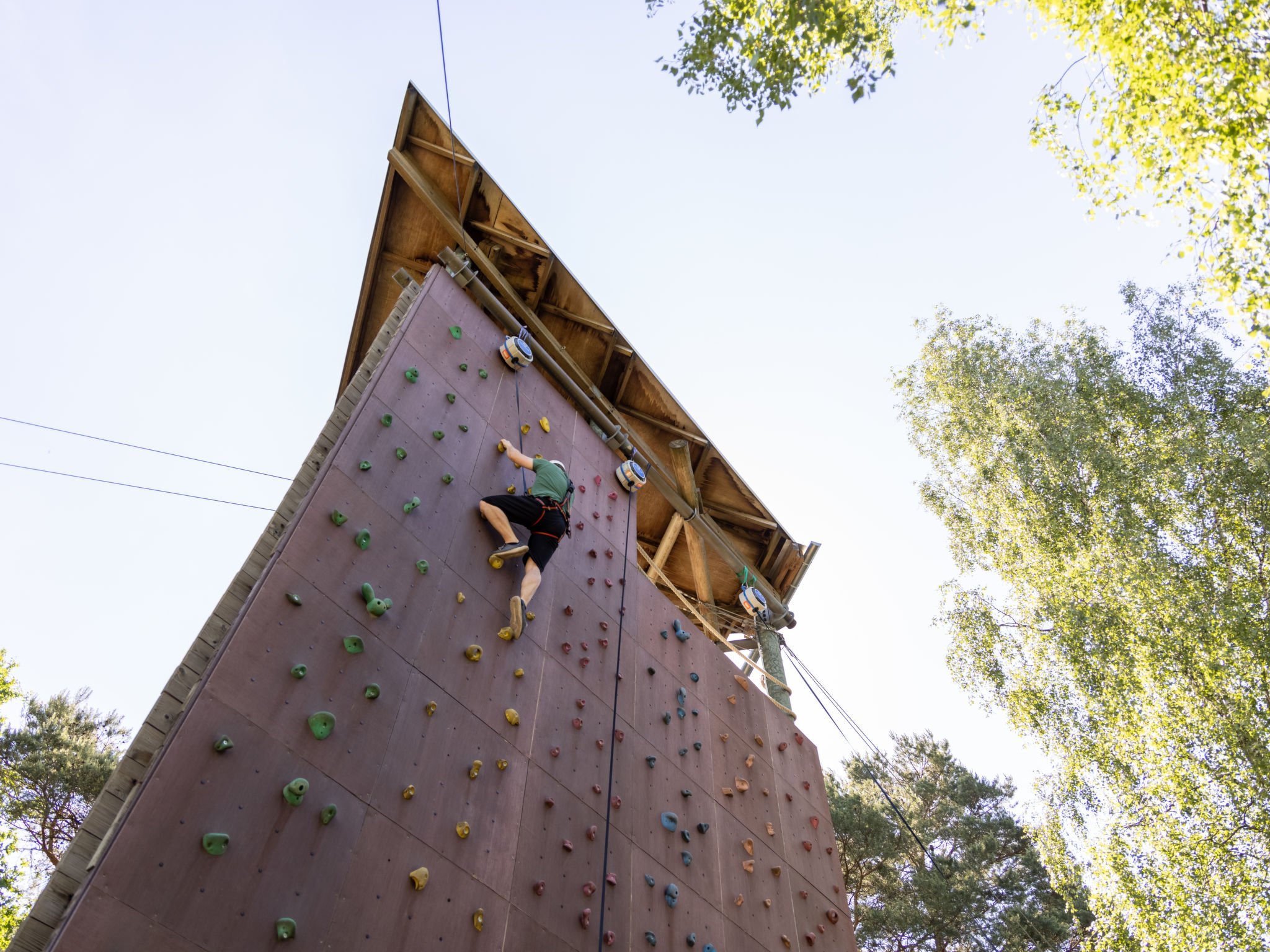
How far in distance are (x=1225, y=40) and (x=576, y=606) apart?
6.60m

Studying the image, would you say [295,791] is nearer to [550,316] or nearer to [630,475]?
[630,475]

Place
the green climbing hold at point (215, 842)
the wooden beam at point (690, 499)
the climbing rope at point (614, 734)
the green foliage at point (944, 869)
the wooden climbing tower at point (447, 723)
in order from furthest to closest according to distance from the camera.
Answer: the green foliage at point (944, 869)
the wooden beam at point (690, 499)
the climbing rope at point (614, 734)
the wooden climbing tower at point (447, 723)
the green climbing hold at point (215, 842)

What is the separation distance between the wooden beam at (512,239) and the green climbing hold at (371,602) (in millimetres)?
5134

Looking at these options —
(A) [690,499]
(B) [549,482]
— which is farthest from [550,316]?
(B) [549,482]

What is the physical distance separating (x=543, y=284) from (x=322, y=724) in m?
6.00

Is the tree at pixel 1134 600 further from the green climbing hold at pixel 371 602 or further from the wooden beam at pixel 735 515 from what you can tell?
the green climbing hold at pixel 371 602

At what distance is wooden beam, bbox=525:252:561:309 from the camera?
27.6ft

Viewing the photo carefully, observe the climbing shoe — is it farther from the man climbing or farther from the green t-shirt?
the green t-shirt

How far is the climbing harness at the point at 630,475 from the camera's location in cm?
759

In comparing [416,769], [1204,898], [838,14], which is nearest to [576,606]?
[416,769]

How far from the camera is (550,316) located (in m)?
9.00

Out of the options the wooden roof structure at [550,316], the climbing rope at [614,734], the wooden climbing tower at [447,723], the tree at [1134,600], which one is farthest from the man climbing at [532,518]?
the tree at [1134,600]

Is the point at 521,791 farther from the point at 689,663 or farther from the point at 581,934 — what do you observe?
the point at 689,663

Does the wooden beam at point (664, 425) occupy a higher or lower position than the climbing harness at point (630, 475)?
higher
